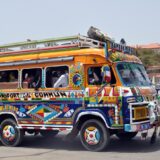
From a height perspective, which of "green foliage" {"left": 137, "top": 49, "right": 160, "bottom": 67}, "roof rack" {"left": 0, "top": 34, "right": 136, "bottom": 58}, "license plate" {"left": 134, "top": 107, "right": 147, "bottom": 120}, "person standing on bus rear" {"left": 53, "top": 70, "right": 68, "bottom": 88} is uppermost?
"green foliage" {"left": 137, "top": 49, "right": 160, "bottom": 67}

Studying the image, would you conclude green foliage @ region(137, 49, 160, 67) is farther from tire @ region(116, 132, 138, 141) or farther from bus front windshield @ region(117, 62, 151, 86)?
Answer: bus front windshield @ region(117, 62, 151, 86)

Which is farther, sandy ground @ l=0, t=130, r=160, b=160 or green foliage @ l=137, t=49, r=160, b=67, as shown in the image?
green foliage @ l=137, t=49, r=160, b=67

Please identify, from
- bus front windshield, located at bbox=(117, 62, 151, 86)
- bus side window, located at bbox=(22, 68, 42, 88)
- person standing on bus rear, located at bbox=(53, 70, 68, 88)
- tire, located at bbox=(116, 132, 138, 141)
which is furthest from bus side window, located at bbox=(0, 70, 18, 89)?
tire, located at bbox=(116, 132, 138, 141)

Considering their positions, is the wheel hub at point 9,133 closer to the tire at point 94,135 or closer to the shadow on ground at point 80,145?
the shadow on ground at point 80,145

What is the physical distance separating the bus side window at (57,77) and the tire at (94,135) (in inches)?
49.5

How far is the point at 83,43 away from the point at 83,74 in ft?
2.96

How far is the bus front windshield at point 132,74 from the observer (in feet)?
31.7

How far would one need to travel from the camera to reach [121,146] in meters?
10.8

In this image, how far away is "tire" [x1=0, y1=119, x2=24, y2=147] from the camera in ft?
36.3

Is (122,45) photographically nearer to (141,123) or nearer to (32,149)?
(141,123)

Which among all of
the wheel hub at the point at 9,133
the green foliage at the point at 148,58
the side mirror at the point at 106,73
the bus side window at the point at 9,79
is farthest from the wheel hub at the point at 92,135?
the green foliage at the point at 148,58

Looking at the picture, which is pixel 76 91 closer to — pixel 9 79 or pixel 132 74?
pixel 132 74

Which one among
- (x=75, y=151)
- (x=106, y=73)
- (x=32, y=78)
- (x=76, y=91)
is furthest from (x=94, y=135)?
(x=32, y=78)

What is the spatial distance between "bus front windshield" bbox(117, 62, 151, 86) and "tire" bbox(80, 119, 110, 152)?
4.09 feet
